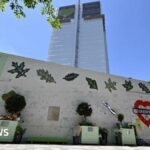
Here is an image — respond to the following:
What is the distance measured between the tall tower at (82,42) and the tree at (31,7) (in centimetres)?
4121

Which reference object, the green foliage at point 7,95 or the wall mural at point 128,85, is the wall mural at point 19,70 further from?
the wall mural at point 128,85

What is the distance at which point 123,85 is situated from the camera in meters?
8.09

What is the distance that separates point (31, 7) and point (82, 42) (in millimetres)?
45864

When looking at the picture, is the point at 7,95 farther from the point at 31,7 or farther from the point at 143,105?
the point at 143,105

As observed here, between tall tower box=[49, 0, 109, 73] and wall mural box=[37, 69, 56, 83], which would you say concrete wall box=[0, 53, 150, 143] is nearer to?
wall mural box=[37, 69, 56, 83]

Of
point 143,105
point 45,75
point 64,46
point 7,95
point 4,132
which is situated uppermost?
point 64,46

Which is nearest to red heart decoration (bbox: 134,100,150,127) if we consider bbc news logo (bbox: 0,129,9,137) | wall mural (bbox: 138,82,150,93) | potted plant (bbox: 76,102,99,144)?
wall mural (bbox: 138,82,150,93)

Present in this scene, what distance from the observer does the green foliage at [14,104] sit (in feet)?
18.0

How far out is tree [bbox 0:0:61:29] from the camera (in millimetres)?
2422

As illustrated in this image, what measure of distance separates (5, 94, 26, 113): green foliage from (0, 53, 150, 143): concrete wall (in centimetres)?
38

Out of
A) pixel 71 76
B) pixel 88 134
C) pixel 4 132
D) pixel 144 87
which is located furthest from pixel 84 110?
pixel 144 87

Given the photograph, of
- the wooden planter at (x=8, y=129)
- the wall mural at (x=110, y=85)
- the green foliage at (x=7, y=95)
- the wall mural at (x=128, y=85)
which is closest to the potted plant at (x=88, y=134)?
the wooden planter at (x=8, y=129)

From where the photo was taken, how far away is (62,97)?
22.1 feet

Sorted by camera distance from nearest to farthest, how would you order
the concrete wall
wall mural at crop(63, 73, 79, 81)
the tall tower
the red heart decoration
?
1. the concrete wall
2. wall mural at crop(63, 73, 79, 81)
3. the red heart decoration
4. the tall tower
